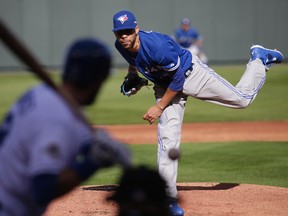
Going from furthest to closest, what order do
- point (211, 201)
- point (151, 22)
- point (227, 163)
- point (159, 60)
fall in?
point (151, 22) < point (227, 163) < point (211, 201) < point (159, 60)

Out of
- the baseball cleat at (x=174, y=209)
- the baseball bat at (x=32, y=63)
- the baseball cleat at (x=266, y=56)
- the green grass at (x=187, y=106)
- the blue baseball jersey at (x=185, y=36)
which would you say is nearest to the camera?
the baseball bat at (x=32, y=63)

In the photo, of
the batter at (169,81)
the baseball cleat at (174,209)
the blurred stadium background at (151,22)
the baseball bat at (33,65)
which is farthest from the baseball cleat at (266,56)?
the blurred stadium background at (151,22)

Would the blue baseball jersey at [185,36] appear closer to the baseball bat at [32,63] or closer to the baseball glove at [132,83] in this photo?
the baseball glove at [132,83]

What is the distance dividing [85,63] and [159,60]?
3556 millimetres

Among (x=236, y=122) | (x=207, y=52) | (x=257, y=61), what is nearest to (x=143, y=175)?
(x=257, y=61)

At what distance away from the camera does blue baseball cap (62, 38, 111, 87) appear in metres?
3.40

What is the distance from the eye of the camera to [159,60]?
6.92 metres

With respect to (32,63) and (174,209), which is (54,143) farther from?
(174,209)

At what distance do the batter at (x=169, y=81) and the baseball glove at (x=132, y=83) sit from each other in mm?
74

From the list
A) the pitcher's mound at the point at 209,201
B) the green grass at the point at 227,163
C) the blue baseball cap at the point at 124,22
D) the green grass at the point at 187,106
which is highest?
the blue baseball cap at the point at 124,22

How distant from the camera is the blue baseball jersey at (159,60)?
6949mm

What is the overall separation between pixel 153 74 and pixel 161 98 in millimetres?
289

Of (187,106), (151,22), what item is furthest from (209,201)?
(151,22)

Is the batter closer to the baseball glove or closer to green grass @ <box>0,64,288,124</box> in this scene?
the baseball glove
